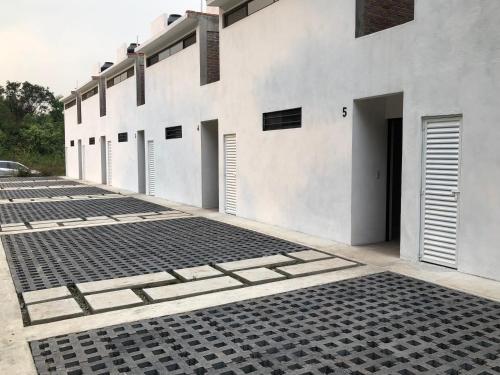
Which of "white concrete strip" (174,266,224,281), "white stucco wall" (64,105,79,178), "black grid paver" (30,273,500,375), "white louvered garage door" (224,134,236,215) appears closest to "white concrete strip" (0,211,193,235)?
"white louvered garage door" (224,134,236,215)

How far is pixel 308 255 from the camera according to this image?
7.09m

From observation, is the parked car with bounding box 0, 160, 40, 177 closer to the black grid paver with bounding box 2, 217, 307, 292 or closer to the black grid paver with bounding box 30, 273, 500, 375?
the black grid paver with bounding box 2, 217, 307, 292

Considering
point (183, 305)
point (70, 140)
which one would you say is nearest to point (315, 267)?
point (183, 305)

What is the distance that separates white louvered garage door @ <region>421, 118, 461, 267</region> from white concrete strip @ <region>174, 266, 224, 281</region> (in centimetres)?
301

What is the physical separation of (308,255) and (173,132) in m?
9.16

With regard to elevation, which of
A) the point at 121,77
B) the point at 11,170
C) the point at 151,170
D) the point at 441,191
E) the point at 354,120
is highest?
the point at 121,77

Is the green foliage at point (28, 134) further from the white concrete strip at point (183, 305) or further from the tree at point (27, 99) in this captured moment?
the white concrete strip at point (183, 305)

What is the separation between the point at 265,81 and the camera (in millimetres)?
9961

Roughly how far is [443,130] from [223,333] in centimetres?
411

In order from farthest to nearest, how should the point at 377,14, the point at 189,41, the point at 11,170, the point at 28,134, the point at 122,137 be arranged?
1. the point at 28,134
2. the point at 11,170
3. the point at 122,137
4. the point at 189,41
5. the point at 377,14

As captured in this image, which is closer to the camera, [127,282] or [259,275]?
[127,282]

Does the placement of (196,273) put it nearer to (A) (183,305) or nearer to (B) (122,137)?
(A) (183,305)

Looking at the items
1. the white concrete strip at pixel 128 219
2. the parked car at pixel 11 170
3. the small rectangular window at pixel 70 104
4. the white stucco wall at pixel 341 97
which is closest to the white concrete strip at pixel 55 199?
the white concrete strip at pixel 128 219

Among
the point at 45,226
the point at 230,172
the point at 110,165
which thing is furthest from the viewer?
the point at 110,165
